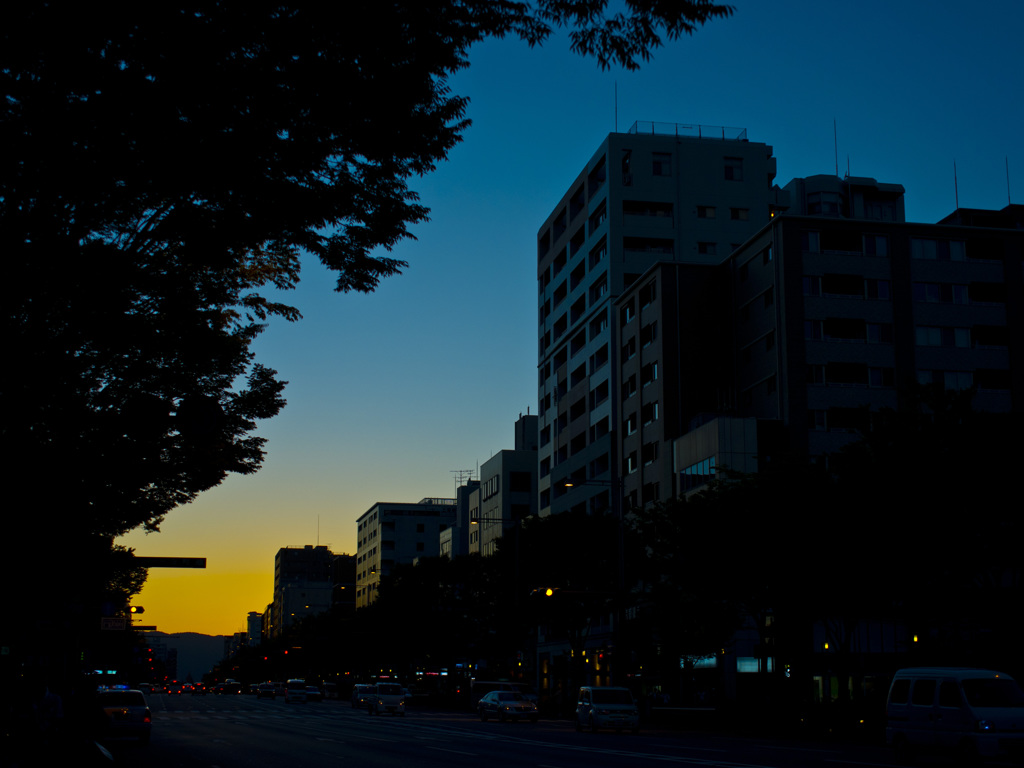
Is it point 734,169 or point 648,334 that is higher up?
point 734,169

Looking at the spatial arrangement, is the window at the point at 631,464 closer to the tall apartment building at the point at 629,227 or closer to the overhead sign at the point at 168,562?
the tall apartment building at the point at 629,227

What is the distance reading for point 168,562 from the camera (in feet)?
73.8

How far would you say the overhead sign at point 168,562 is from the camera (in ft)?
71.7

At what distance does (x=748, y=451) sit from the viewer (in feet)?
192

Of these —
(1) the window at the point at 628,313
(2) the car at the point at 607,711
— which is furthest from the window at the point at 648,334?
(2) the car at the point at 607,711

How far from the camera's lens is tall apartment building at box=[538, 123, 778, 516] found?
80312 millimetres

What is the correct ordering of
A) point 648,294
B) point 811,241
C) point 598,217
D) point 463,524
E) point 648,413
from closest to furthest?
point 811,241
point 648,294
point 648,413
point 598,217
point 463,524

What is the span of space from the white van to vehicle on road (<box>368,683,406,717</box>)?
133ft

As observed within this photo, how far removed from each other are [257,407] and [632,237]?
210 ft

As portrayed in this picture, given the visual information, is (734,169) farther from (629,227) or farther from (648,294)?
(648,294)

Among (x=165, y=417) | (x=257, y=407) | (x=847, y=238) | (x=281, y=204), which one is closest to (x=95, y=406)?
(x=165, y=417)

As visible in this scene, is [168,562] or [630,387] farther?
[630,387]

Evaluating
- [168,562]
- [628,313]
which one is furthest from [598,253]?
[168,562]

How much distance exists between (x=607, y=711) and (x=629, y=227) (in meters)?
48.5
